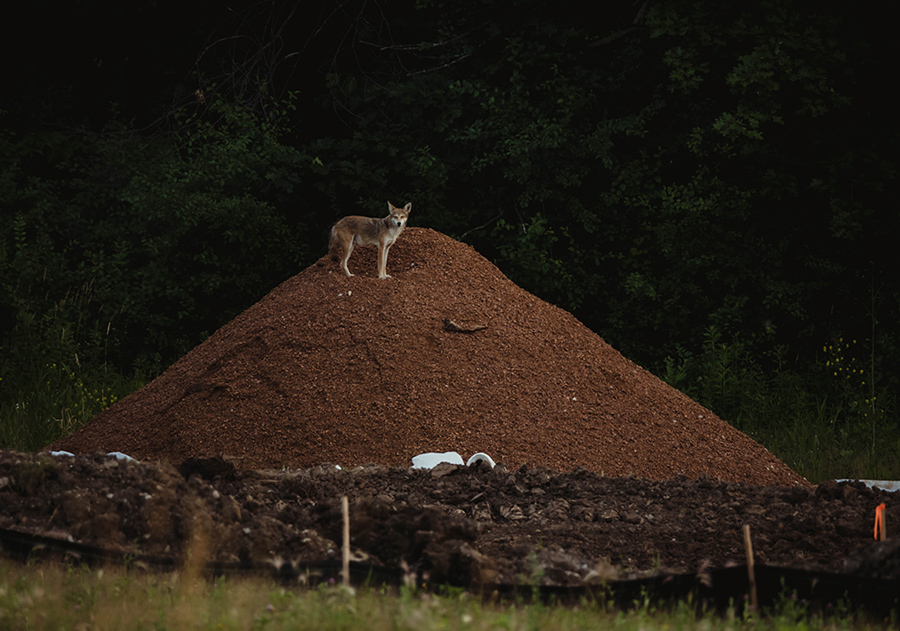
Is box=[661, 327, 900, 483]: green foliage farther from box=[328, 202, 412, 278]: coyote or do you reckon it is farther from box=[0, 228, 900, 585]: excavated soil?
box=[328, 202, 412, 278]: coyote

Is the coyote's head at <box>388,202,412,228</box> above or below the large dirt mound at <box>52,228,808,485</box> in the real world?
above

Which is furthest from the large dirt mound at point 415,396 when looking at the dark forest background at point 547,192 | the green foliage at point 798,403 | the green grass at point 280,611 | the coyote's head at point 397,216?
the green grass at point 280,611

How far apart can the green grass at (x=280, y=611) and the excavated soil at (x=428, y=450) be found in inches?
12.5

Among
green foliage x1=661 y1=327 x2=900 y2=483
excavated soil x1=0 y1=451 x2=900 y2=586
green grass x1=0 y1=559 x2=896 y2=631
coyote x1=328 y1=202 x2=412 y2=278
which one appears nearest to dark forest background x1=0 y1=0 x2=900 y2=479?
green foliage x1=661 y1=327 x2=900 y2=483

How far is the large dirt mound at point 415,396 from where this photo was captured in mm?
5973

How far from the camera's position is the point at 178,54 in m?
12.0

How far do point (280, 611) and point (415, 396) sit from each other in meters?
3.56

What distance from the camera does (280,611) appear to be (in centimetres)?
265

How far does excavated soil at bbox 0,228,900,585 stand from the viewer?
12.0ft

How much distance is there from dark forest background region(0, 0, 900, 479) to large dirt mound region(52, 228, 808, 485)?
122 centimetres

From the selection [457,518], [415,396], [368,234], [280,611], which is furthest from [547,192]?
[280,611]

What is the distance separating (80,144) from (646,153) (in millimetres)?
7386

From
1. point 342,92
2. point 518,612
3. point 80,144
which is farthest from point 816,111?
point 80,144

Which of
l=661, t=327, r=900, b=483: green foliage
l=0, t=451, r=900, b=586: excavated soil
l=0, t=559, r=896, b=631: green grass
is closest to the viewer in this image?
l=0, t=559, r=896, b=631: green grass
